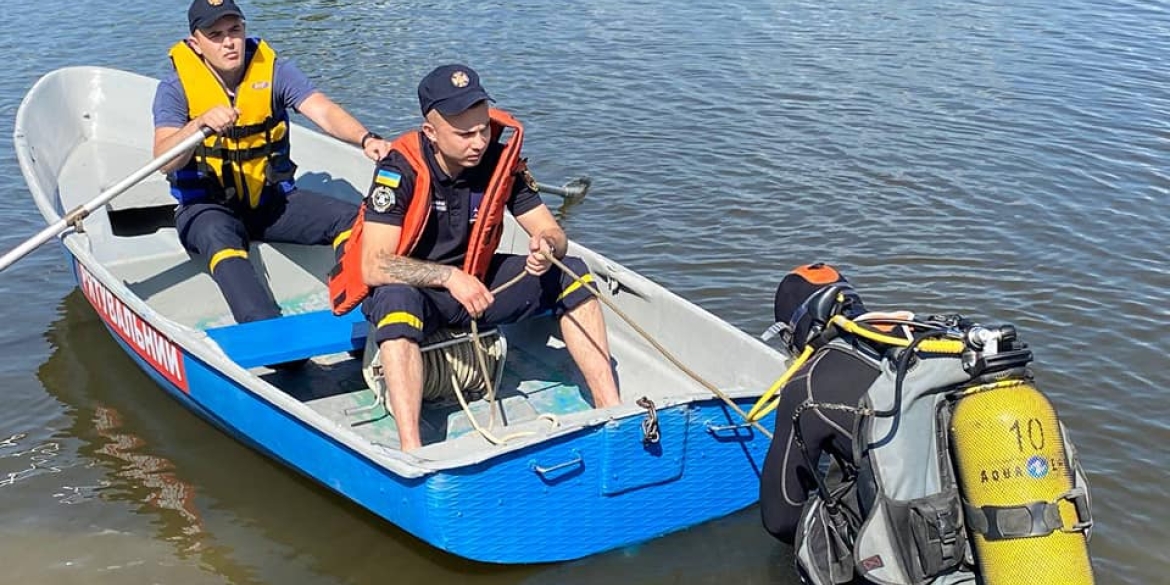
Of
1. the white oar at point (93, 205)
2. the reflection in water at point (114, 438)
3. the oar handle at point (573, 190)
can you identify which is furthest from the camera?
the oar handle at point (573, 190)

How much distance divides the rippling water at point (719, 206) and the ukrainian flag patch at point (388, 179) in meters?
1.46

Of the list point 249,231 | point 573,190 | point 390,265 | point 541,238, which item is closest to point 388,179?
point 390,265

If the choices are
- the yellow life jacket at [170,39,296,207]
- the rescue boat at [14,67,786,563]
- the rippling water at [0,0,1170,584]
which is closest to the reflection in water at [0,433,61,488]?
the rippling water at [0,0,1170,584]

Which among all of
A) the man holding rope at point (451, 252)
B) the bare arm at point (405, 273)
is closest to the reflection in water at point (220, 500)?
the man holding rope at point (451, 252)

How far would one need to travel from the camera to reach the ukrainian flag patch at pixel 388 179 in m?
4.87

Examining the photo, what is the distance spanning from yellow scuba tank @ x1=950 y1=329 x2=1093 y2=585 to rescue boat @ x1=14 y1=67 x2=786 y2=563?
1.39 metres

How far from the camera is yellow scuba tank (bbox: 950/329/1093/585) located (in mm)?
3219

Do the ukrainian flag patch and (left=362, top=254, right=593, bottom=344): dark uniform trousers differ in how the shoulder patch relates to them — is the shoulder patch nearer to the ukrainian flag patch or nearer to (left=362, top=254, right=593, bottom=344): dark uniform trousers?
the ukrainian flag patch

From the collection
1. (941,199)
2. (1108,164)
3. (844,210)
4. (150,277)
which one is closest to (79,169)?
(150,277)

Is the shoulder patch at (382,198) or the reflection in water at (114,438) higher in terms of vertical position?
the shoulder patch at (382,198)

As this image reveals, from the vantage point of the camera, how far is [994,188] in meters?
8.76

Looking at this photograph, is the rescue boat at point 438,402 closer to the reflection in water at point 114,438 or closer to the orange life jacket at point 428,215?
the reflection in water at point 114,438

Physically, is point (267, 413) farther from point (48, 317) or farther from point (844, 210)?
point (844, 210)

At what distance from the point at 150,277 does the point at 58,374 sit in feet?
2.54
